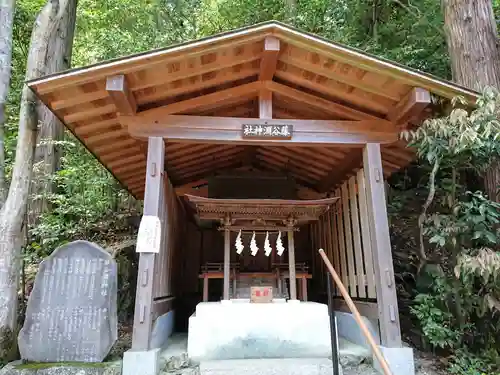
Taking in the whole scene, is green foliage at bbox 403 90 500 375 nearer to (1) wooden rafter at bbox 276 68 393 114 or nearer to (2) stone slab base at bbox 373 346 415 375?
(2) stone slab base at bbox 373 346 415 375

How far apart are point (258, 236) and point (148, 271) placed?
171 inches

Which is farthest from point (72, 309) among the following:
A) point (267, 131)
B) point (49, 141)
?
point (49, 141)

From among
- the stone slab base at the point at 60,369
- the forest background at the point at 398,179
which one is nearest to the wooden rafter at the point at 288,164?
the forest background at the point at 398,179

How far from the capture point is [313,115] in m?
5.96

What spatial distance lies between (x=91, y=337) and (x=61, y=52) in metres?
8.09

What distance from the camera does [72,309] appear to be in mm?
4570

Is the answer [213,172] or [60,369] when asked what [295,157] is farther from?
[60,369]

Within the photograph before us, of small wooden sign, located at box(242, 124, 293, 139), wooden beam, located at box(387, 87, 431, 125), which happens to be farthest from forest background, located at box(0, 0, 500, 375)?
small wooden sign, located at box(242, 124, 293, 139)

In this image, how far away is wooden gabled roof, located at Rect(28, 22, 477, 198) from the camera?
14.8 feet

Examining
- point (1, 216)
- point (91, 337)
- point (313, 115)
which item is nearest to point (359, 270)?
point (313, 115)

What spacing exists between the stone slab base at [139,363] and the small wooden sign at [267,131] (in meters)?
3.03

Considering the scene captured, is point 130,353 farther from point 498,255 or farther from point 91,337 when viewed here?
point 498,255

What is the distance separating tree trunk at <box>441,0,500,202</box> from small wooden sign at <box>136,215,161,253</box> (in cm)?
537

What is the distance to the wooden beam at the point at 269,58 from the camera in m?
4.63
